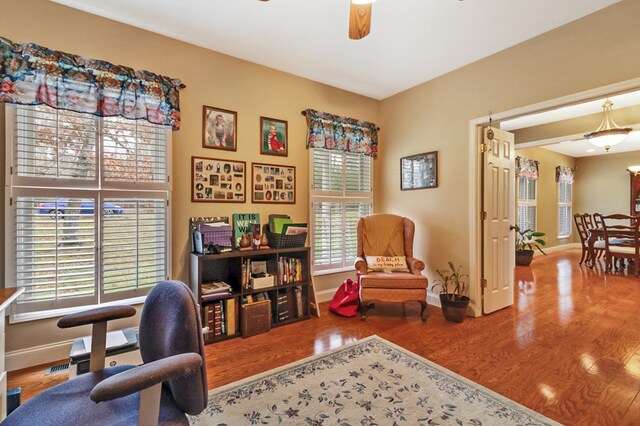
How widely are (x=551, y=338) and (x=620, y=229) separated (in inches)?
166

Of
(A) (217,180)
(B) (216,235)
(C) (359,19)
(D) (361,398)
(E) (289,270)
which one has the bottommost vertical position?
(D) (361,398)

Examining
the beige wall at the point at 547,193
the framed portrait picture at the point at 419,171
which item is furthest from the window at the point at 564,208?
the framed portrait picture at the point at 419,171

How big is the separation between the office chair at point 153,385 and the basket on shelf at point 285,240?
6.21 ft

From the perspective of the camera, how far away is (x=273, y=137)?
342 centimetres

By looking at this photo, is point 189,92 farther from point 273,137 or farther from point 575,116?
point 575,116

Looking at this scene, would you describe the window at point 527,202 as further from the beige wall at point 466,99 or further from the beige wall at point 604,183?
the beige wall at point 466,99

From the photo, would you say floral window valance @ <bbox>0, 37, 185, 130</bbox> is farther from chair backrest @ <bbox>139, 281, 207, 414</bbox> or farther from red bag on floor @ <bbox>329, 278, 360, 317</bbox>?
red bag on floor @ <bbox>329, 278, 360, 317</bbox>

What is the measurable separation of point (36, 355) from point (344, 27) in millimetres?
3667

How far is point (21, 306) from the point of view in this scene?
7.33 feet

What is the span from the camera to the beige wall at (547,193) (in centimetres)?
743

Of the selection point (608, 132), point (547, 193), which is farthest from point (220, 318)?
point (547, 193)

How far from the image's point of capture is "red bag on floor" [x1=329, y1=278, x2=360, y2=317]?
3340 millimetres

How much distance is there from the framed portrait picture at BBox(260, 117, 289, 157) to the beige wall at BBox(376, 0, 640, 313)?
5.25 ft

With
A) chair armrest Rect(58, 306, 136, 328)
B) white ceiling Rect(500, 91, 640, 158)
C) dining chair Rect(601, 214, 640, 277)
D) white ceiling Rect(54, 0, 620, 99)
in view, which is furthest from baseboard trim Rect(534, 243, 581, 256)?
chair armrest Rect(58, 306, 136, 328)
